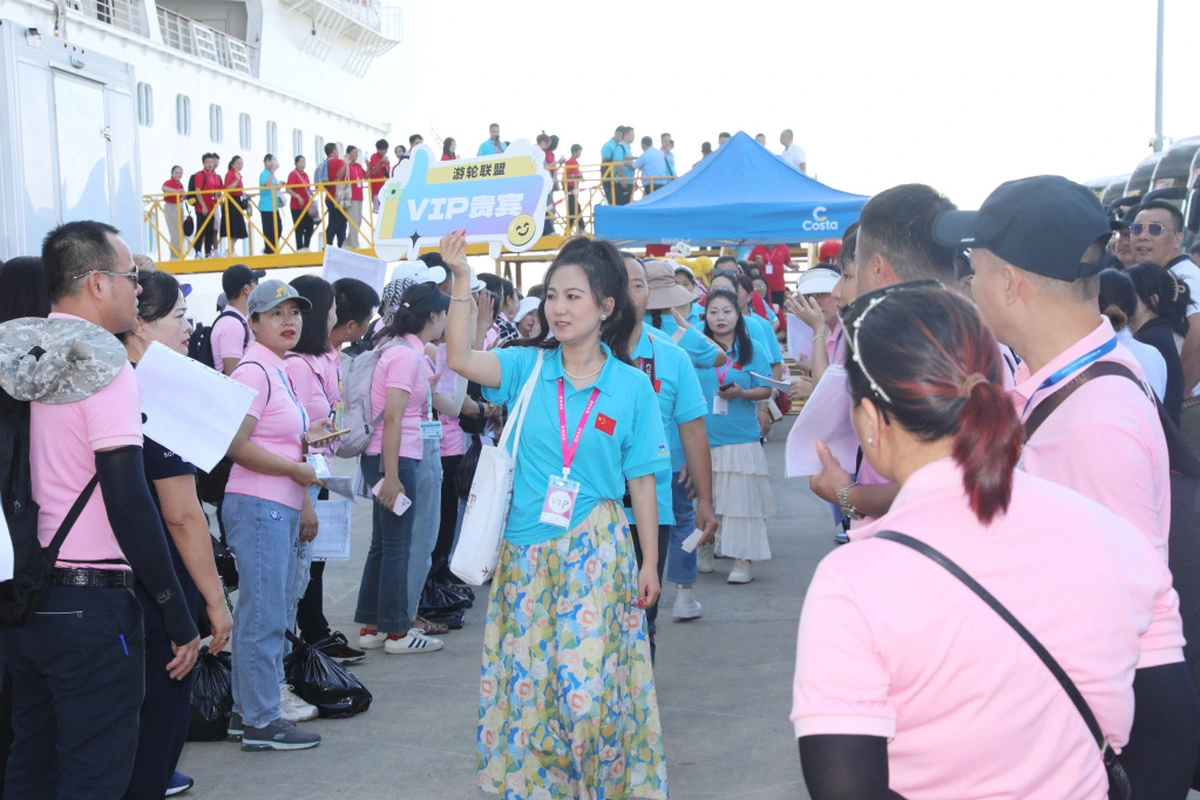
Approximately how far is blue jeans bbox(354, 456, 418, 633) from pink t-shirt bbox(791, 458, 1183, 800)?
467 centimetres

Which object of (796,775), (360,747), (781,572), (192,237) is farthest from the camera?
(192,237)

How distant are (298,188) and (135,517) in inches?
918

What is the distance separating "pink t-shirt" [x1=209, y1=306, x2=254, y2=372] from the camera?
22.2 feet

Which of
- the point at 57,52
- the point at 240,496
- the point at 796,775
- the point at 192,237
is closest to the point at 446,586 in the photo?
the point at 240,496

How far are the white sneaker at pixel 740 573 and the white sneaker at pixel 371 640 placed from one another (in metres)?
2.53

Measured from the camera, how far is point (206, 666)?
4910 mm

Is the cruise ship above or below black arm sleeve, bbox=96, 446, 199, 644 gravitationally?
above

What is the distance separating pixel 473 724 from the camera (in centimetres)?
509

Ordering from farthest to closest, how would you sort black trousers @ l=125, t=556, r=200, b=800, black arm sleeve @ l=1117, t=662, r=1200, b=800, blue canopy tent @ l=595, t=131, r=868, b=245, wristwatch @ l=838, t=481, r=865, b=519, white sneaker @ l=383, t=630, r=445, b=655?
1. blue canopy tent @ l=595, t=131, r=868, b=245
2. white sneaker @ l=383, t=630, r=445, b=655
3. black trousers @ l=125, t=556, r=200, b=800
4. wristwatch @ l=838, t=481, r=865, b=519
5. black arm sleeve @ l=1117, t=662, r=1200, b=800

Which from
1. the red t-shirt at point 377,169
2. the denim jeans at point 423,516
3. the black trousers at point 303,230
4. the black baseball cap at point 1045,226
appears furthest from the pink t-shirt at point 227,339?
the black trousers at point 303,230

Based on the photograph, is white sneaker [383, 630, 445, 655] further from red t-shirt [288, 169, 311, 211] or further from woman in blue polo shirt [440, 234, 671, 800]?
red t-shirt [288, 169, 311, 211]

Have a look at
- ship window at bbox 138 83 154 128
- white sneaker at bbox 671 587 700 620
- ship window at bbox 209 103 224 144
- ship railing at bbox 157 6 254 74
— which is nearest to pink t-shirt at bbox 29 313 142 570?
white sneaker at bbox 671 587 700 620

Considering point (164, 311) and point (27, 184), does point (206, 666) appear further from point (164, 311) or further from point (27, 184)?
point (27, 184)

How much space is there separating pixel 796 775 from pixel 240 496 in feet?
8.35
